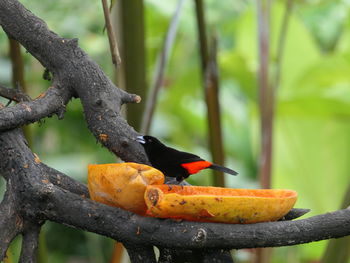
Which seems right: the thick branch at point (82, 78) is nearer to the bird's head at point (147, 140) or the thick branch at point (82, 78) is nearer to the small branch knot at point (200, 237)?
the bird's head at point (147, 140)

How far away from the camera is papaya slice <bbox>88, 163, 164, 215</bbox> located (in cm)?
102

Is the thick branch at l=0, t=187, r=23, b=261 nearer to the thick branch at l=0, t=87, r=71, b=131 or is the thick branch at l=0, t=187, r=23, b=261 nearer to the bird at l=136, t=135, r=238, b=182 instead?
the thick branch at l=0, t=87, r=71, b=131

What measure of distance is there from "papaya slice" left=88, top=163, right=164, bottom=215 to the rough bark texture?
0.08ft

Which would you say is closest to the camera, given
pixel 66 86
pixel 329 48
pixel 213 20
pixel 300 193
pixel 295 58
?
pixel 66 86

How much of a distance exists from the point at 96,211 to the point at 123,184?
0.18 ft

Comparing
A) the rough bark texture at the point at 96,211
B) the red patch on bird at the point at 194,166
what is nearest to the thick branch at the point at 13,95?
the rough bark texture at the point at 96,211

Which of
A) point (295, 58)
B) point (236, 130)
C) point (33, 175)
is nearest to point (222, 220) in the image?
point (33, 175)

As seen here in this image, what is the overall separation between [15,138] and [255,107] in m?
1.80

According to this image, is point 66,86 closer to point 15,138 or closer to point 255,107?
point 15,138

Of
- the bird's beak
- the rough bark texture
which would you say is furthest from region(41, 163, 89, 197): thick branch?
the bird's beak

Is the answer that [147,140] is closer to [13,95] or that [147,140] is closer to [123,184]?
[123,184]

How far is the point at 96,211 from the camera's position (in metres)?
1.02

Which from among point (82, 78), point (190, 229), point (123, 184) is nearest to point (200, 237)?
point (190, 229)

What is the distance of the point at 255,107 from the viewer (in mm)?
2779
